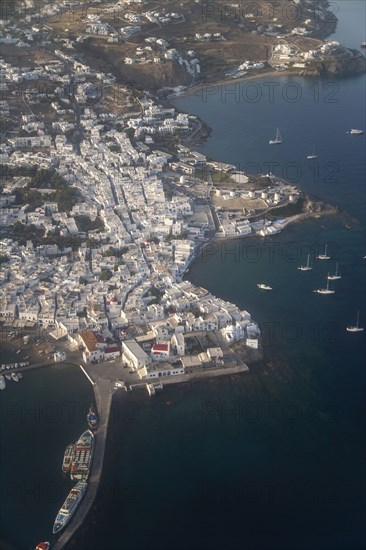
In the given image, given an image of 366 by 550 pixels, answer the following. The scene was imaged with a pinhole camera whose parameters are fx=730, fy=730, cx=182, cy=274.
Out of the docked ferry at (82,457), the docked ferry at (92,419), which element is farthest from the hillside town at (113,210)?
the docked ferry at (82,457)

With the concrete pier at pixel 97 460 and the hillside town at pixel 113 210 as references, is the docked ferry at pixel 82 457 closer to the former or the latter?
the concrete pier at pixel 97 460

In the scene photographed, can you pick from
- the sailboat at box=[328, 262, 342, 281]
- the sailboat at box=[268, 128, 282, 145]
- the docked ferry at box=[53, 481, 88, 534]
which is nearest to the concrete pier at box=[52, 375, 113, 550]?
the docked ferry at box=[53, 481, 88, 534]

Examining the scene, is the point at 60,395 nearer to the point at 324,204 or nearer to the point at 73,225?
the point at 73,225

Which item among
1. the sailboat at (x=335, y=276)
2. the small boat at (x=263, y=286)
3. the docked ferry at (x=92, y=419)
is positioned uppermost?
Answer: the sailboat at (x=335, y=276)

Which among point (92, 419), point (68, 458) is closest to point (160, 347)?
point (92, 419)

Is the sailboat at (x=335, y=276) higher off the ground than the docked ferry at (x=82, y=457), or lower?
higher

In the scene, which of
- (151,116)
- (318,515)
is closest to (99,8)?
(151,116)

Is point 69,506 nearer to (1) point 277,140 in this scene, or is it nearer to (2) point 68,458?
(2) point 68,458
